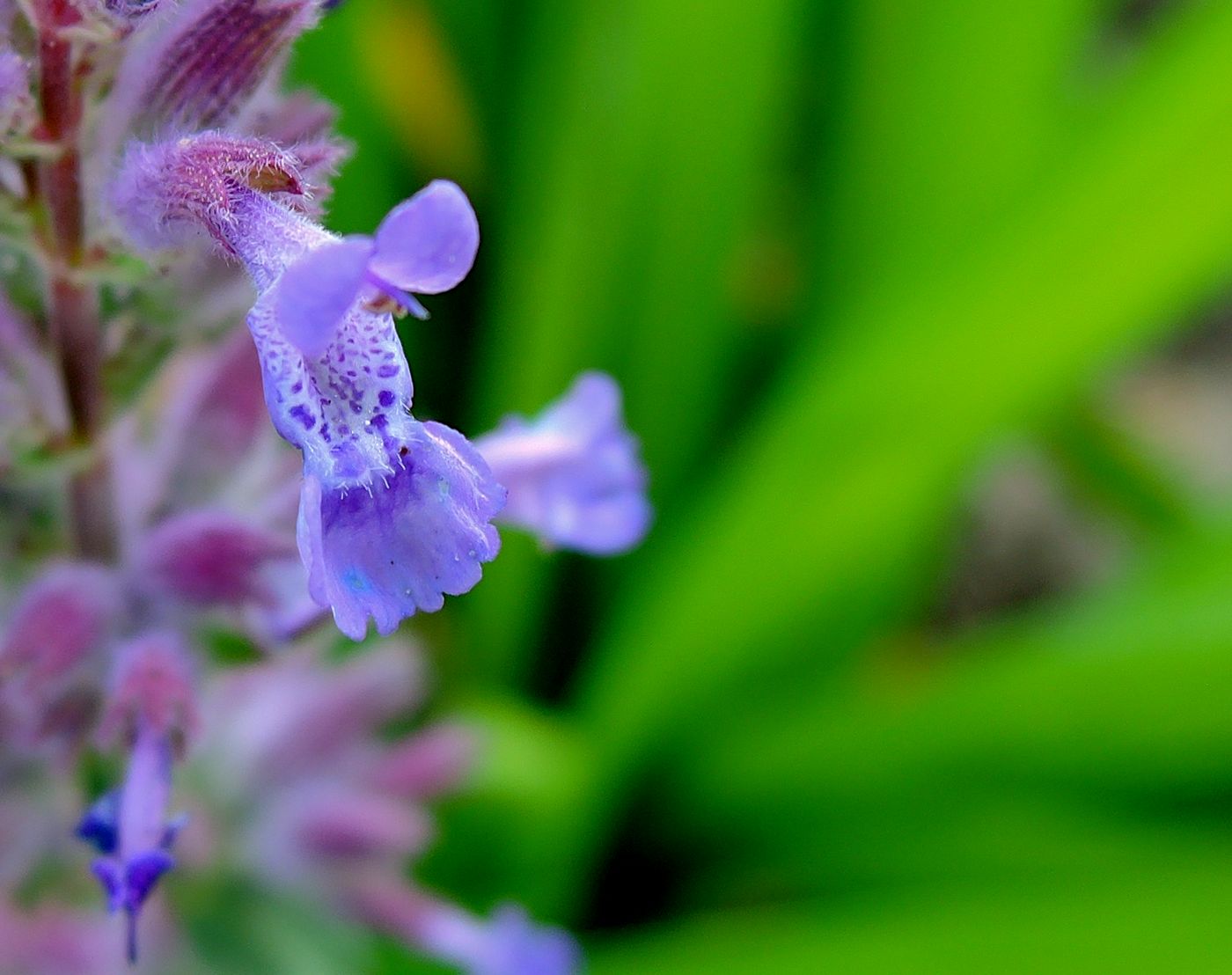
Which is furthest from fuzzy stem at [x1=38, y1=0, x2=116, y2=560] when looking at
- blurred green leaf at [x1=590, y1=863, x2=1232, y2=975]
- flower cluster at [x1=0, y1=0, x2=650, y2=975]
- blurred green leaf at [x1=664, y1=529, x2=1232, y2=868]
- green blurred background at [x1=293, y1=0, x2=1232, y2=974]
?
blurred green leaf at [x1=664, y1=529, x2=1232, y2=868]

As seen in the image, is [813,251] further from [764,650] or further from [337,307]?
A: [337,307]

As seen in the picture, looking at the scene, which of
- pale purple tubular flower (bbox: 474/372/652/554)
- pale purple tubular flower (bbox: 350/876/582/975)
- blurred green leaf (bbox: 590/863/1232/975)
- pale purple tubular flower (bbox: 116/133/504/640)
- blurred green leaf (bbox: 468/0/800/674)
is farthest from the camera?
blurred green leaf (bbox: 468/0/800/674)

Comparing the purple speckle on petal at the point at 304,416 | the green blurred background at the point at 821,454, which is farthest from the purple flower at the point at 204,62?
the green blurred background at the point at 821,454

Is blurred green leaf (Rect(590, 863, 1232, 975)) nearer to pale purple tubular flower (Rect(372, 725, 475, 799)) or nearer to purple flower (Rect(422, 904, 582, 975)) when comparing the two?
purple flower (Rect(422, 904, 582, 975))

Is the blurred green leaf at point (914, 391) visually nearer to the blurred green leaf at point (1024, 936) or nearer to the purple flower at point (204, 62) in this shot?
the blurred green leaf at point (1024, 936)

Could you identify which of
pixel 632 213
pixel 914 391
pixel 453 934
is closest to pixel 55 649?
pixel 453 934

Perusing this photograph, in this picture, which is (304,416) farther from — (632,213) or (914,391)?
(632,213)
